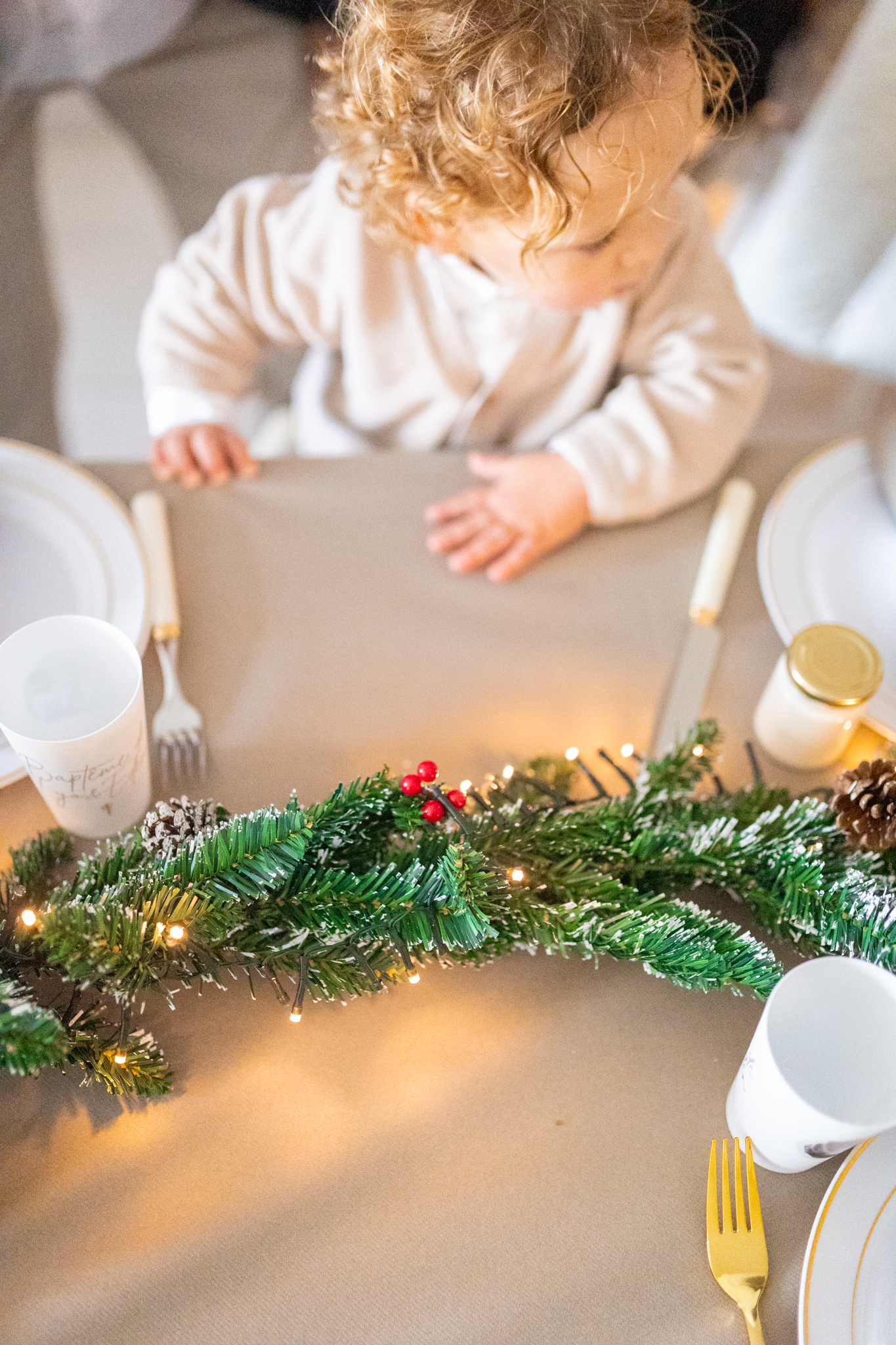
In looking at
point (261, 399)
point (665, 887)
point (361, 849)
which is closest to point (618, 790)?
point (665, 887)

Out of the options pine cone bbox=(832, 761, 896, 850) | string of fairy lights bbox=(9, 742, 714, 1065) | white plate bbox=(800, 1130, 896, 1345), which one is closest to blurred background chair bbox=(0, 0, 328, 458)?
string of fairy lights bbox=(9, 742, 714, 1065)

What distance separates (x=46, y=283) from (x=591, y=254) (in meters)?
1.04

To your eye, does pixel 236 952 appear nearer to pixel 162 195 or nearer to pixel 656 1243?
pixel 656 1243

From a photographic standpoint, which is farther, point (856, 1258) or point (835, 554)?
point (835, 554)

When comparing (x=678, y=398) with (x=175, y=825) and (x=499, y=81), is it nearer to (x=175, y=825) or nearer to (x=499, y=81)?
(x=499, y=81)

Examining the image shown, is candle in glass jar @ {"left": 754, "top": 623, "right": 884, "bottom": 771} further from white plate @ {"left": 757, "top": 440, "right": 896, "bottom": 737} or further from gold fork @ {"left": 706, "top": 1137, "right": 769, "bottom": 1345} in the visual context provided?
gold fork @ {"left": 706, "top": 1137, "right": 769, "bottom": 1345}

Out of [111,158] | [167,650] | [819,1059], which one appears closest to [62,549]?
[167,650]

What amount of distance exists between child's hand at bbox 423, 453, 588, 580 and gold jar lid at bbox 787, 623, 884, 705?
8.8 inches

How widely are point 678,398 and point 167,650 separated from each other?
49cm

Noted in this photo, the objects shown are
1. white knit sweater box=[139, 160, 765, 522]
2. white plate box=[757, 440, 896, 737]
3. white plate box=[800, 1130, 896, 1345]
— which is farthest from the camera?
white knit sweater box=[139, 160, 765, 522]

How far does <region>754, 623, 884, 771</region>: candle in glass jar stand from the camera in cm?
58

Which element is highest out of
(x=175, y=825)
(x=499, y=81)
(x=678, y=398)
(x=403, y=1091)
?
(x=499, y=81)

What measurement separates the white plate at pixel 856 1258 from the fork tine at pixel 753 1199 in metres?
0.03

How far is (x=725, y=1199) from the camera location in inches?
19.5
